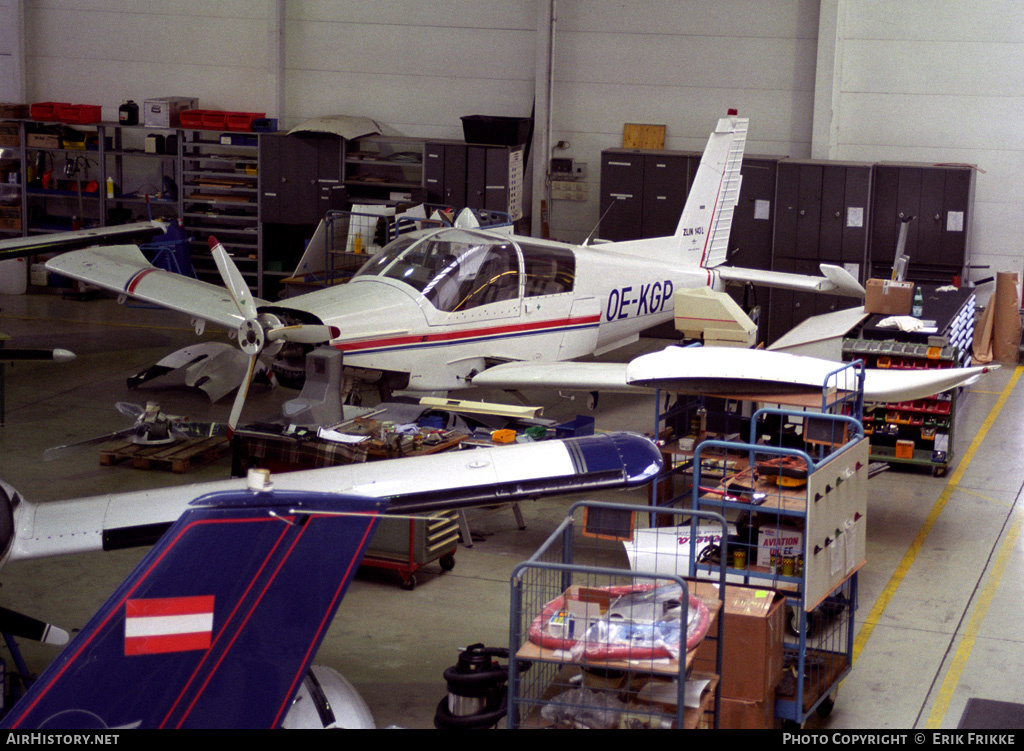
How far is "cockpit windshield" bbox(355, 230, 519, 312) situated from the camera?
10000 mm

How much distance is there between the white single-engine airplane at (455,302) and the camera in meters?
9.45

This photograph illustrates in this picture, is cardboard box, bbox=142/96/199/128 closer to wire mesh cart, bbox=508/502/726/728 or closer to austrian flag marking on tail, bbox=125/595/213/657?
wire mesh cart, bbox=508/502/726/728

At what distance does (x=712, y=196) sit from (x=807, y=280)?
1.47 m

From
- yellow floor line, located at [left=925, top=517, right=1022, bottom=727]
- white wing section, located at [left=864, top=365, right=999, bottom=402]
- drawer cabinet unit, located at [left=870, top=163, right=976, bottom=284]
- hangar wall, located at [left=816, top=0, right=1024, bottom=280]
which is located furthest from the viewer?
hangar wall, located at [left=816, top=0, right=1024, bottom=280]

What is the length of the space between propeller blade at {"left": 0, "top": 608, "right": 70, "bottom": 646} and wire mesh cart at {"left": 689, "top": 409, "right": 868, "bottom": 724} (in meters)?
2.81

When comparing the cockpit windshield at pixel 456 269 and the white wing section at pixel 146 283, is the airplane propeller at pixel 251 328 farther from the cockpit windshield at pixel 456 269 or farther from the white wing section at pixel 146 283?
the cockpit windshield at pixel 456 269

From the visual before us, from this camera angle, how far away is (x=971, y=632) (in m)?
7.03

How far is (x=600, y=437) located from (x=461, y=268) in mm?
5932

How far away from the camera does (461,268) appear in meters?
10.1

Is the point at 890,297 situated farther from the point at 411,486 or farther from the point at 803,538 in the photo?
the point at 411,486

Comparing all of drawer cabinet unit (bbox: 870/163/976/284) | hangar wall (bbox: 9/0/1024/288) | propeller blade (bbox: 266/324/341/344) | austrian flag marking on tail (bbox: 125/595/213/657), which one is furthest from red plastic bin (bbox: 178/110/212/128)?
austrian flag marking on tail (bbox: 125/595/213/657)

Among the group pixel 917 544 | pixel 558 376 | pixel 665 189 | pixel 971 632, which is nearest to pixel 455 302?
pixel 558 376

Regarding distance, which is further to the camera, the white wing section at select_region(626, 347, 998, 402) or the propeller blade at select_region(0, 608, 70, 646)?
the white wing section at select_region(626, 347, 998, 402)

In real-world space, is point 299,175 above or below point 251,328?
above
